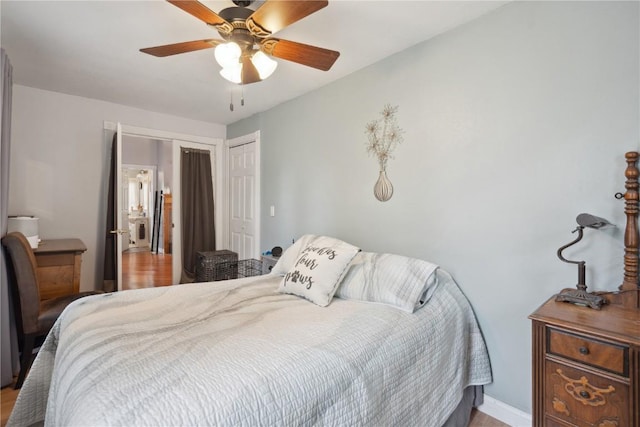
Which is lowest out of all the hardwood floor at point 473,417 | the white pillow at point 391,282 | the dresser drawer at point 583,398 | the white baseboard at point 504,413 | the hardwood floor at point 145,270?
the hardwood floor at point 473,417

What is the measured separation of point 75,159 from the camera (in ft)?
11.3

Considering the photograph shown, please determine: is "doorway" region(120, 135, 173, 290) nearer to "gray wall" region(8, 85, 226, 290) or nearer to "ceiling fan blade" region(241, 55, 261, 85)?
"gray wall" region(8, 85, 226, 290)

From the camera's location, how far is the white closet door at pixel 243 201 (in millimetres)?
4016

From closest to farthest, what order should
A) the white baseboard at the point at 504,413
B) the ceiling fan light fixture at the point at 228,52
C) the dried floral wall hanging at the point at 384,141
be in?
the ceiling fan light fixture at the point at 228,52, the white baseboard at the point at 504,413, the dried floral wall hanging at the point at 384,141

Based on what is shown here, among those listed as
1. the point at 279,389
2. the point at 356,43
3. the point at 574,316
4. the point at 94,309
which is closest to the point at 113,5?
the point at 356,43

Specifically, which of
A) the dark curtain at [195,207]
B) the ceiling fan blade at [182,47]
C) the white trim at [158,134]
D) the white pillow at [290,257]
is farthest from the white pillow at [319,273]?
the white trim at [158,134]

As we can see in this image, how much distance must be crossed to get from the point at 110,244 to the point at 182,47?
2.77m

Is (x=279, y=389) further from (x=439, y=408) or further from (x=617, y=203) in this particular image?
(x=617, y=203)

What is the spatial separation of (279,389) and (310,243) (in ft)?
4.65

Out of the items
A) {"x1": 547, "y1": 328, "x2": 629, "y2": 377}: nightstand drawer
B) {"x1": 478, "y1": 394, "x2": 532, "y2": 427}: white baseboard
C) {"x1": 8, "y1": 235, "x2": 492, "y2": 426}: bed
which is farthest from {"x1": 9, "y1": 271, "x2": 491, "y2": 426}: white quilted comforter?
{"x1": 547, "y1": 328, "x2": 629, "y2": 377}: nightstand drawer

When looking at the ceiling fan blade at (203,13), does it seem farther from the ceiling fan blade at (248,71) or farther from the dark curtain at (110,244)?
the dark curtain at (110,244)

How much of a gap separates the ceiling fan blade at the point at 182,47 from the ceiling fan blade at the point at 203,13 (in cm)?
10

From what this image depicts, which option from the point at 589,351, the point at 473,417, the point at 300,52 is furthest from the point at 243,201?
the point at 589,351

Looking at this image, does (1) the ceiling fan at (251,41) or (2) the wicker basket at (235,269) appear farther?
(2) the wicker basket at (235,269)
